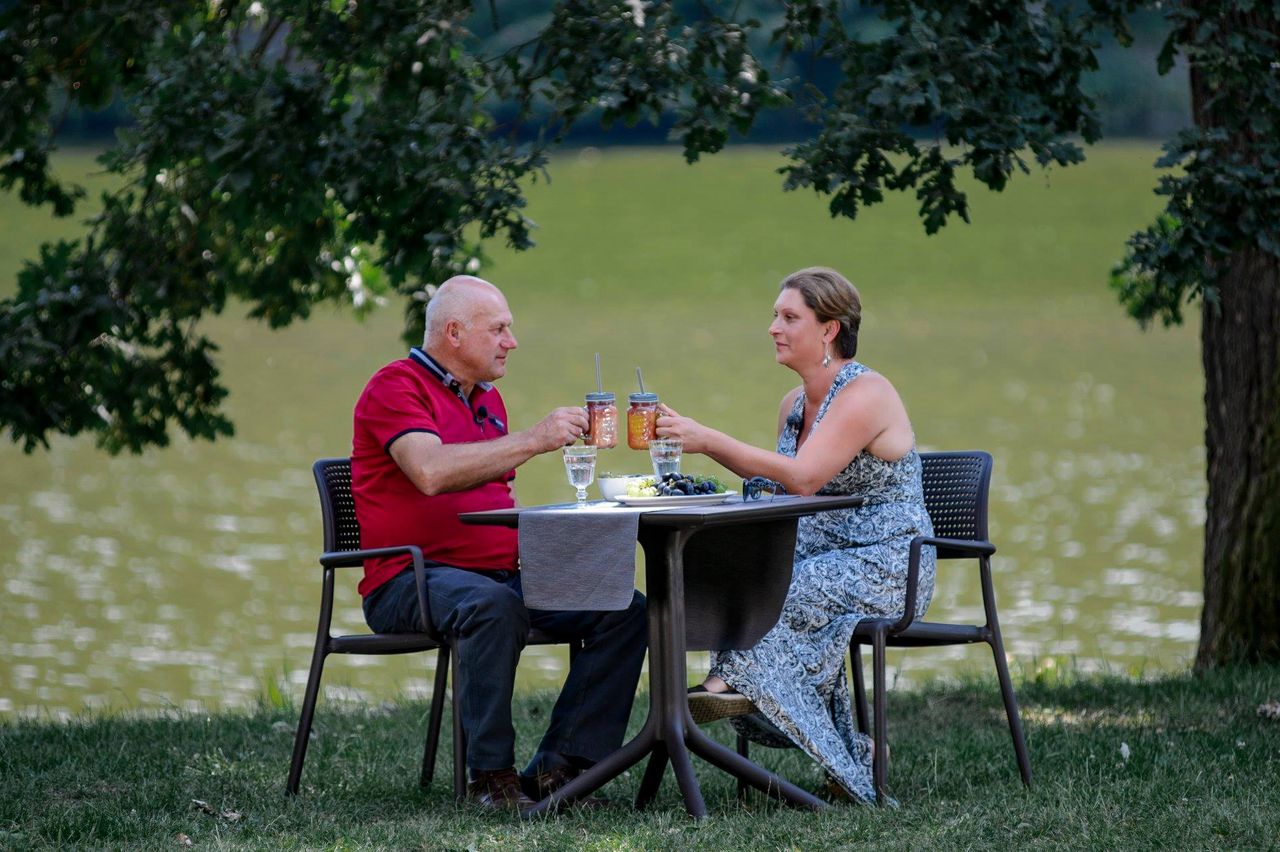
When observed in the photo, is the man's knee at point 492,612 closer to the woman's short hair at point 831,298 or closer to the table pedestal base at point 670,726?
the table pedestal base at point 670,726

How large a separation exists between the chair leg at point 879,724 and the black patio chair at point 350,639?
2.59ft

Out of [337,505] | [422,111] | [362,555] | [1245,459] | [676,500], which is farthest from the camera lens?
[1245,459]

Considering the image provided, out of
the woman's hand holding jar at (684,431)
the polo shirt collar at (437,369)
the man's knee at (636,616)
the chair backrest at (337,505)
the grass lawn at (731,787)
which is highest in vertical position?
the polo shirt collar at (437,369)

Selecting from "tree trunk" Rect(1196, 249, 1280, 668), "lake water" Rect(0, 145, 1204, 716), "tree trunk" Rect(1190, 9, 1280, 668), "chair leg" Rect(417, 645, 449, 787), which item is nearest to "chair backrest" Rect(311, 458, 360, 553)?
"chair leg" Rect(417, 645, 449, 787)

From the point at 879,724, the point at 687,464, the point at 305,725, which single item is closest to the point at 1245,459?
Answer: the point at 879,724

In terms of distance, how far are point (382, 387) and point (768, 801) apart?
1391 mm

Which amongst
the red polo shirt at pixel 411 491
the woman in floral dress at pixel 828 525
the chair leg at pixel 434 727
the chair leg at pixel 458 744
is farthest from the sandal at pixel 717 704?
the chair leg at pixel 434 727

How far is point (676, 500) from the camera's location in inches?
160

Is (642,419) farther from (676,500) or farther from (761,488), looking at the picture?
(761,488)

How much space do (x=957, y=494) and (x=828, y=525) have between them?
431 mm

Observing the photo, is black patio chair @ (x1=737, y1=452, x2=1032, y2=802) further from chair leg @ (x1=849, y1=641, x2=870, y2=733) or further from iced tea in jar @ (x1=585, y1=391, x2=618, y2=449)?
iced tea in jar @ (x1=585, y1=391, x2=618, y2=449)

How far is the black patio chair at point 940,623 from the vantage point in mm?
4219

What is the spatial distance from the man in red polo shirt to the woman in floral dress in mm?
311

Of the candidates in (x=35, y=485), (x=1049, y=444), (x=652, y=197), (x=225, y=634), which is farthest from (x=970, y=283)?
(x=225, y=634)
